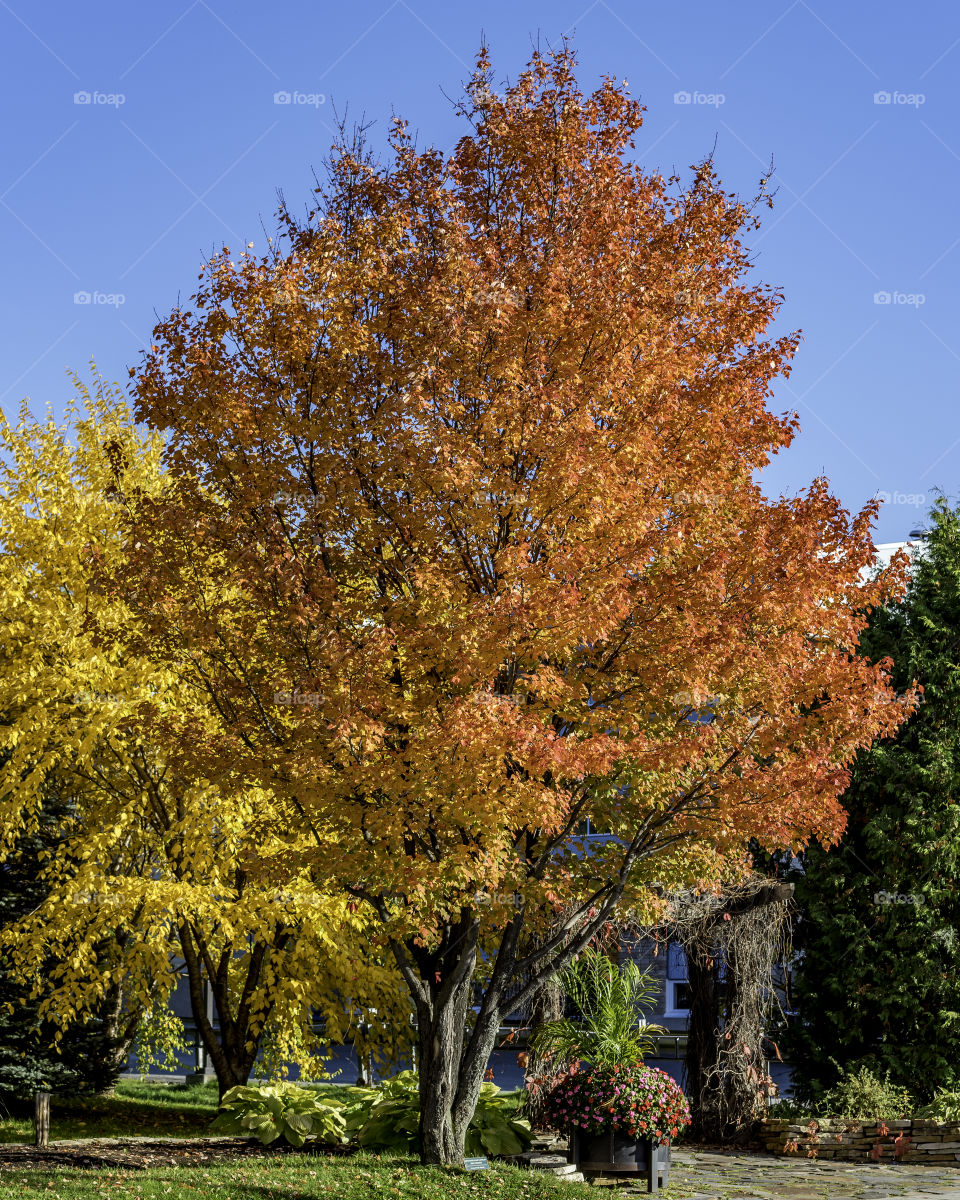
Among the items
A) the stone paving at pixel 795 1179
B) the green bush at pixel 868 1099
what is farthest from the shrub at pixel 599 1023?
the green bush at pixel 868 1099

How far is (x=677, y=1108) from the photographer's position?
11383 mm

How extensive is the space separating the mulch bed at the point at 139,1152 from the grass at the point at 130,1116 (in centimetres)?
81

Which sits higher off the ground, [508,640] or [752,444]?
[752,444]

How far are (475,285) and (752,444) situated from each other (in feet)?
9.27

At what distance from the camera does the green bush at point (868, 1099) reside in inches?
589

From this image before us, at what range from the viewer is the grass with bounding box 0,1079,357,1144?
14508 mm

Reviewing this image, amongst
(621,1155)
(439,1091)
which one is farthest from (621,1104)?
(439,1091)

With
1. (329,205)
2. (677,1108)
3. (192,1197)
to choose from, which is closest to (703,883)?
(677,1108)

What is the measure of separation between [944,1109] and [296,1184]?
8792 mm

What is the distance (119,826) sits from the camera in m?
14.1

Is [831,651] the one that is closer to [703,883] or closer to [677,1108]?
[703,883]

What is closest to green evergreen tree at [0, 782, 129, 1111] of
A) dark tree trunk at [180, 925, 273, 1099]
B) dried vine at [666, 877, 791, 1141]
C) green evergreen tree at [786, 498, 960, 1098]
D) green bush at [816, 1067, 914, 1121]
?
dark tree trunk at [180, 925, 273, 1099]

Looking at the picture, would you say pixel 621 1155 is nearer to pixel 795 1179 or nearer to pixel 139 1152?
pixel 795 1179

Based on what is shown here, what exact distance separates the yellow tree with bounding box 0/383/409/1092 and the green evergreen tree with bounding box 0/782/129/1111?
1.02 ft
